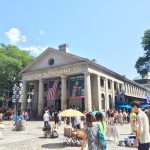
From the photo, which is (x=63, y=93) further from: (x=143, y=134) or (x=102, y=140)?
(x=143, y=134)

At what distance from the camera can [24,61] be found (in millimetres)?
53188

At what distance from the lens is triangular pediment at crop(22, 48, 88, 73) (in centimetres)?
3928

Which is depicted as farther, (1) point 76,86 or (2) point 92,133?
(1) point 76,86

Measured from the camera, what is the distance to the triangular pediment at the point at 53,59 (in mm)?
39281

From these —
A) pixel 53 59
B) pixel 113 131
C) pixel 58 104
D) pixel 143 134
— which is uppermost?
pixel 53 59

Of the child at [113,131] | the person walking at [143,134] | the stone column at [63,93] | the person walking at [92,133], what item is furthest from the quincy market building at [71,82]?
the person walking at [143,134]

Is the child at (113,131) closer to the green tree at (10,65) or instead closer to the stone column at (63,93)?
the stone column at (63,93)

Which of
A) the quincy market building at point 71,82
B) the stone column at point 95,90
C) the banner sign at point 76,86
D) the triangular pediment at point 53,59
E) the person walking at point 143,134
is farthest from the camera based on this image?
the triangular pediment at point 53,59

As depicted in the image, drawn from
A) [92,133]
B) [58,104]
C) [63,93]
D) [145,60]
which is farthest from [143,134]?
[145,60]

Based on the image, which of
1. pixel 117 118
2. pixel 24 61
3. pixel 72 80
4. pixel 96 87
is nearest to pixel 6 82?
pixel 24 61

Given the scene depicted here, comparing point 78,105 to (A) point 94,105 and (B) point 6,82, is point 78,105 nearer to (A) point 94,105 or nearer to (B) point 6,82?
(A) point 94,105

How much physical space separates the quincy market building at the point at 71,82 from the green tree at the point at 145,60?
14.0 ft

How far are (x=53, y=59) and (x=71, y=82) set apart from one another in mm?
5165

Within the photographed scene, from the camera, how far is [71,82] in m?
40.9
